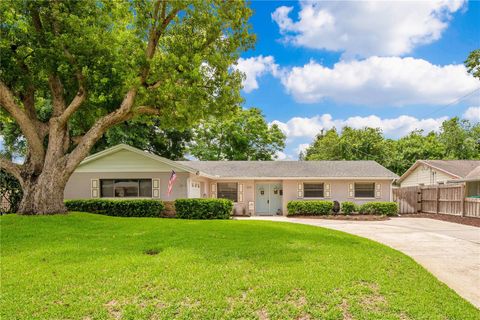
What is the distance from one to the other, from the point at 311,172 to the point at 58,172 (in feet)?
50.9

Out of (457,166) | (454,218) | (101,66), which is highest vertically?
(101,66)

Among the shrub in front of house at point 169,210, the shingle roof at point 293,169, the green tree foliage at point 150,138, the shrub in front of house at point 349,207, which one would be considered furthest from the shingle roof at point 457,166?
the green tree foliage at point 150,138

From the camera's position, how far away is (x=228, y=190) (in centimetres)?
2205

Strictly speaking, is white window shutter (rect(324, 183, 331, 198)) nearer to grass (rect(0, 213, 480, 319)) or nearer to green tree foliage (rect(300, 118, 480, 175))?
grass (rect(0, 213, 480, 319))

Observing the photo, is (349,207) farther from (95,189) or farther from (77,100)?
(77,100)

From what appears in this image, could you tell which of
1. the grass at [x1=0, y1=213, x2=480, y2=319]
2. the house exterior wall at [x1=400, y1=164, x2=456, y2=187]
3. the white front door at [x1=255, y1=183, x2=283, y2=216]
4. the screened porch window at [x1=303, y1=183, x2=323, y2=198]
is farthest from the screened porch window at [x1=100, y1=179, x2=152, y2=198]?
the house exterior wall at [x1=400, y1=164, x2=456, y2=187]

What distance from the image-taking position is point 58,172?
11.5m

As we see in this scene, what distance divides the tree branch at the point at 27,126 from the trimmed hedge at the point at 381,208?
58.0 ft

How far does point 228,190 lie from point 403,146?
993 inches

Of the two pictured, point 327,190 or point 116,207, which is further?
point 327,190

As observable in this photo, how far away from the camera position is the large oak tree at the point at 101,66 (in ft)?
36.8

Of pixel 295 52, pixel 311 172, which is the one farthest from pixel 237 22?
pixel 311 172

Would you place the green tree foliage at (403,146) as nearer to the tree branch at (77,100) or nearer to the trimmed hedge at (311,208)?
the trimmed hedge at (311,208)

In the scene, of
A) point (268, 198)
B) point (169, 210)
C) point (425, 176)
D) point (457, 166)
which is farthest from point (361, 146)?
point (169, 210)
